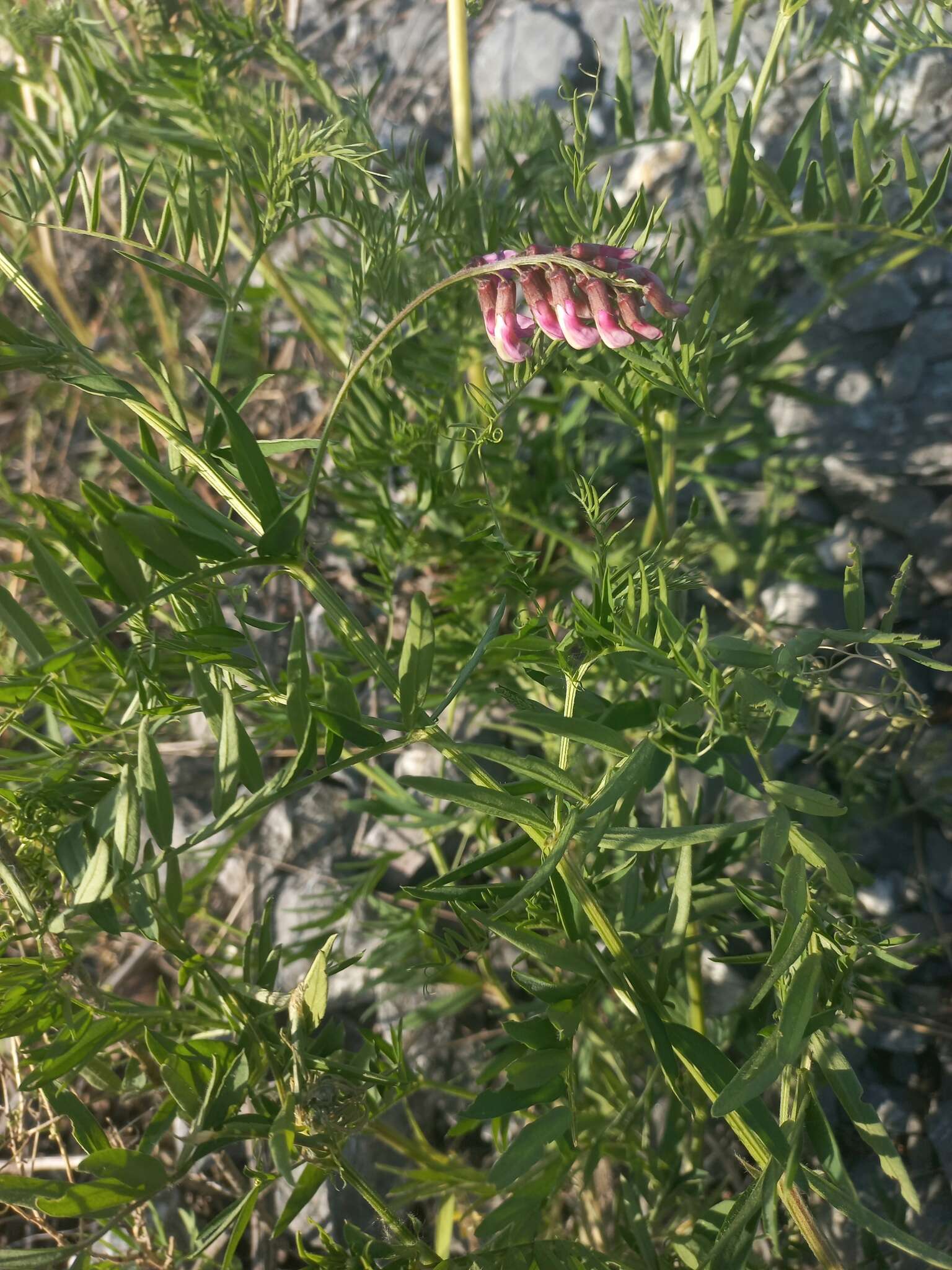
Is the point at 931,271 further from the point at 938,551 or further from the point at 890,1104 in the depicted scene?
the point at 890,1104

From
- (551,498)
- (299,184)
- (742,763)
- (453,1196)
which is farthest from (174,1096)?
(551,498)

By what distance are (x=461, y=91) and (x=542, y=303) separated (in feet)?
2.68

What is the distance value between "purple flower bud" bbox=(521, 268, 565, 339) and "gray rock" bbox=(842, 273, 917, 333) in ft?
3.97

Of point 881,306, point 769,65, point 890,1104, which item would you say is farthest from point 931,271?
point 890,1104

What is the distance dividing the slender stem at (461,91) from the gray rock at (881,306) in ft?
2.57

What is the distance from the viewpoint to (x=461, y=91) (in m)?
1.52

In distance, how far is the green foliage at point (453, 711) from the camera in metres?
0.82

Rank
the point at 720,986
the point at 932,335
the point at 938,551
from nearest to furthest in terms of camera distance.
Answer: the point at 720,986 → the point at 938,551 → the point at 932,335

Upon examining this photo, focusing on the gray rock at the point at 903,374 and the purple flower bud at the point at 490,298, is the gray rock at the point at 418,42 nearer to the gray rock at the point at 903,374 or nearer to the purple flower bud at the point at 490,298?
the gray rock at the point at 903,374

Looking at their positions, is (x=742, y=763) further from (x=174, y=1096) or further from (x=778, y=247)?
(x=174, y=1096)

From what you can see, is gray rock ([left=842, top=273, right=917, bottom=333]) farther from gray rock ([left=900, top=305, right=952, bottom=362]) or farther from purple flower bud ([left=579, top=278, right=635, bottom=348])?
purple flower bud ([left=579, top=278, right=635, bottom=348])

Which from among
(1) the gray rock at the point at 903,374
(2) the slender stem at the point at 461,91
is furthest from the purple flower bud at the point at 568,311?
(1) the gray rock at the point at 903,374

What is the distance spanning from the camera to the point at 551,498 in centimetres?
174

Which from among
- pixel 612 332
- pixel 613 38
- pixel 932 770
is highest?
pixel 613 38
